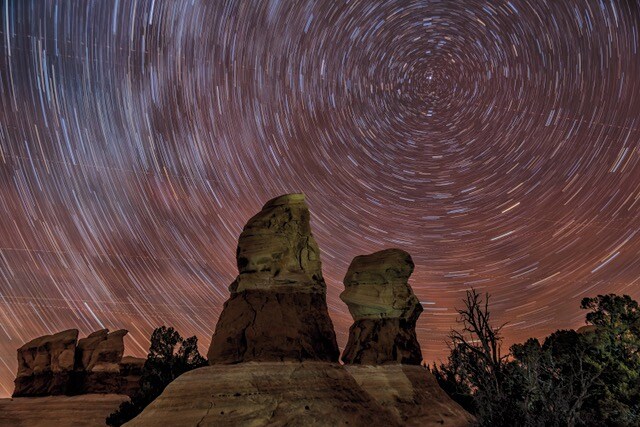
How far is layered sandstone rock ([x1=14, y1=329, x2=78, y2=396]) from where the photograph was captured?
53.4m

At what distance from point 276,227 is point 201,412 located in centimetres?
912

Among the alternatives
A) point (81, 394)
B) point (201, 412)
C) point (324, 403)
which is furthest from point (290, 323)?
point (81, 394)

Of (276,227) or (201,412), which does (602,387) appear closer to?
(276,227)

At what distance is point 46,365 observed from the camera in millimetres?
54688

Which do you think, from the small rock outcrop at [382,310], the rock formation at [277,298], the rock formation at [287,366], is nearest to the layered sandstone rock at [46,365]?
the small rock outcrop at [382,310]

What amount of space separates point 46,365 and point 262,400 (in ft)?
151

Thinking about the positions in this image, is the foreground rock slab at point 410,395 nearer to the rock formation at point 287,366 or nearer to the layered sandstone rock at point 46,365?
the rock formation at point 287,366

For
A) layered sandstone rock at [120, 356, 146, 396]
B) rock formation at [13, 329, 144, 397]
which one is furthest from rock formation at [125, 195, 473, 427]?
rock formation at [13, 329, 144, 397]

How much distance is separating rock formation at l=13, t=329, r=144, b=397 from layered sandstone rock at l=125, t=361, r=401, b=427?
3816 centimetres

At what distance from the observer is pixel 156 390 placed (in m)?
42.2

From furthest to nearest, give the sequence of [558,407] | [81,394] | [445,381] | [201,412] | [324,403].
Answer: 1. [81,394]
2. [445,381]
3. [324,403]
4. [201,412]
5. [558,407]

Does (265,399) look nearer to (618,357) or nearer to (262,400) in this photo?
(262,400)

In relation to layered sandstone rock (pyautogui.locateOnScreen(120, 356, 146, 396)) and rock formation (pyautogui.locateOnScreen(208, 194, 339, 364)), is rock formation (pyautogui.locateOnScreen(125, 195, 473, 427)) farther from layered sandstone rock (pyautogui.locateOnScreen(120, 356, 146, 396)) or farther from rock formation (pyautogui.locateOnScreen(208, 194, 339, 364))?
layered sandstone rock (pyautogui.locateOnScreen(120, 356, 146, 396))

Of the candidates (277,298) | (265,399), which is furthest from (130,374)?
(265,399)
